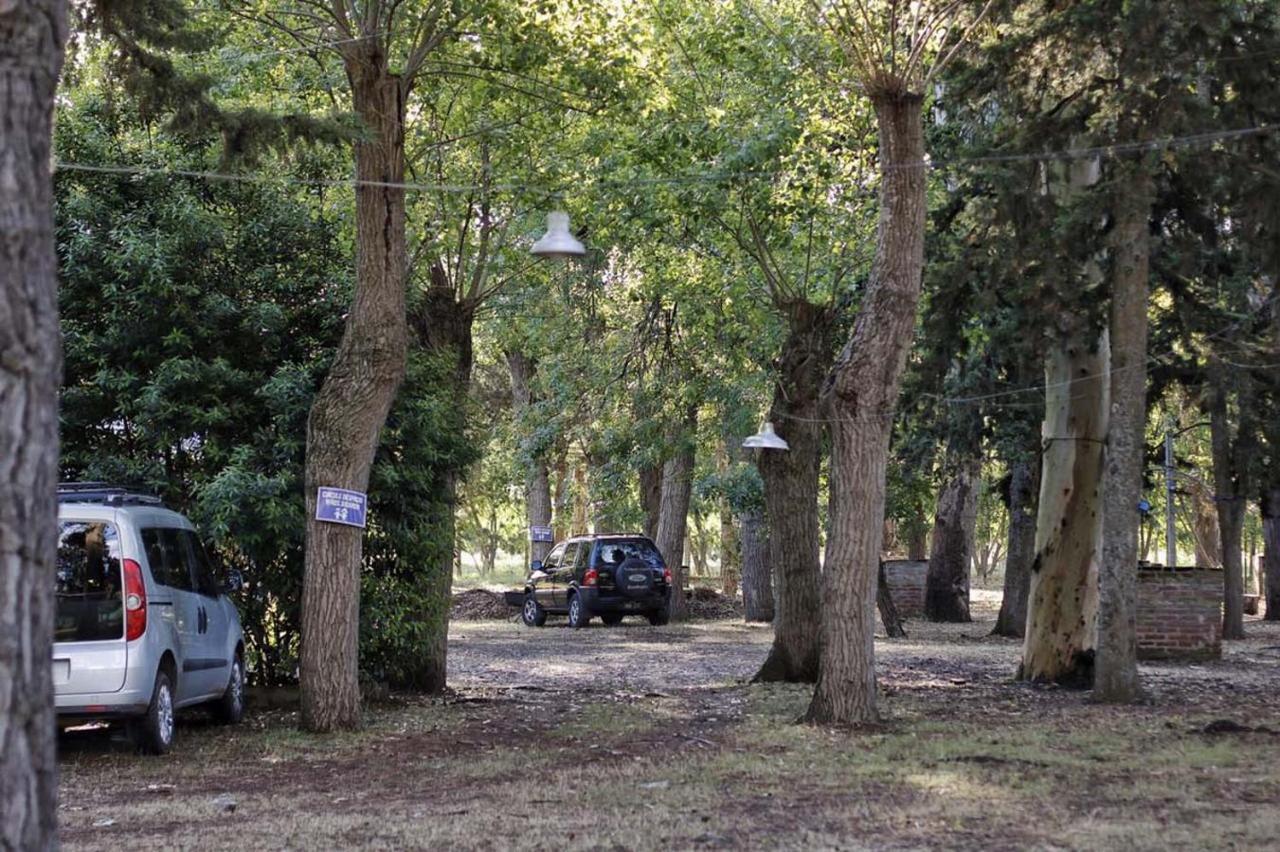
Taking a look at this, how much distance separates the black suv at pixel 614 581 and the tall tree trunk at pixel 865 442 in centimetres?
1932

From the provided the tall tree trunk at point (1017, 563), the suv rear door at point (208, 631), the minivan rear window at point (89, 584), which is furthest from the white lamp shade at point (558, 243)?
the tall tree trunk at point (1017, 563)

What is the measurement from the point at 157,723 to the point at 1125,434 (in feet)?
29.0

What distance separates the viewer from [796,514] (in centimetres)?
1747

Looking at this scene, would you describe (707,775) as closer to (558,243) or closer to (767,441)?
(558,243)

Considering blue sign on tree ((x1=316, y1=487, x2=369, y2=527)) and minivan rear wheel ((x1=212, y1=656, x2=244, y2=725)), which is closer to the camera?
blue sign on tree ((x1=316, y1=487, x2=369, y2=527))

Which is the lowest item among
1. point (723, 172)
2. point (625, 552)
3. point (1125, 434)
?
point (625, 552)

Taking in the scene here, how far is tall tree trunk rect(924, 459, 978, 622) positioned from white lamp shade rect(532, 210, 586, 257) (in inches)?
786

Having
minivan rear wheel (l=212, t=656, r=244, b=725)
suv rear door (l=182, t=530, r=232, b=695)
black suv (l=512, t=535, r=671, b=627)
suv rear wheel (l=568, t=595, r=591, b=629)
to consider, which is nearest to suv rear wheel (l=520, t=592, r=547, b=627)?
black suv (l=512, t=535, r=671, b=627)

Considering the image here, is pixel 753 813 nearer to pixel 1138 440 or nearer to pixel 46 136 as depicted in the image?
pixel 46 136

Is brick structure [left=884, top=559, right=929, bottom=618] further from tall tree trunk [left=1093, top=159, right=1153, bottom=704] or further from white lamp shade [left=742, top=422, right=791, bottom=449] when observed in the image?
tall tree trunk [left=1093, top=159, right=1153, bottom=704]

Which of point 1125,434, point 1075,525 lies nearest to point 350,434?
point 1125,434

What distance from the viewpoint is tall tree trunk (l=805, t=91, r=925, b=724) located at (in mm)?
12617

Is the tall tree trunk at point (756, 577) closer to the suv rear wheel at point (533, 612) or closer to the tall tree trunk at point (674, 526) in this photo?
the tall tree trunk at point (674, 526)

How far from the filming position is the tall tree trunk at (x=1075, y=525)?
1725 centimetres
